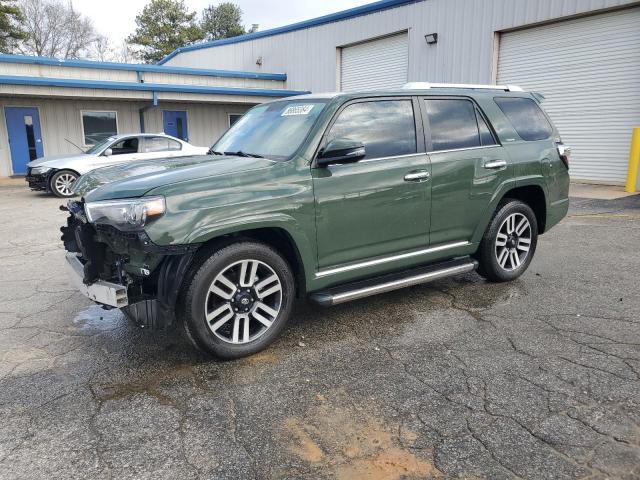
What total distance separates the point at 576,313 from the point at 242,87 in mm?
20026

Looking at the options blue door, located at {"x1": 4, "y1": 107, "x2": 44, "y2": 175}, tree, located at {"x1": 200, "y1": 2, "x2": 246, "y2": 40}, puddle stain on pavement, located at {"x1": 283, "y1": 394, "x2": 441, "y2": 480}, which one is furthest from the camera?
tree, located at {"x1": 200, "y1": 2, "x2": 246, "y2": 40}

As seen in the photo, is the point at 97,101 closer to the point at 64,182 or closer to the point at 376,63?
the point at 64,182

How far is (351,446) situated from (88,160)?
1265cm

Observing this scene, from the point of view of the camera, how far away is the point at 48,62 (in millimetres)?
17094

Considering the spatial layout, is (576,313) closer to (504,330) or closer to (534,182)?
(504,330)

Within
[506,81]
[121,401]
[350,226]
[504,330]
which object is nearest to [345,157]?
[350,226]

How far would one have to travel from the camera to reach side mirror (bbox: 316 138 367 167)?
387 centimetres

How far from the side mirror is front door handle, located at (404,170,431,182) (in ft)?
1.90

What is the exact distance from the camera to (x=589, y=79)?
13.5m

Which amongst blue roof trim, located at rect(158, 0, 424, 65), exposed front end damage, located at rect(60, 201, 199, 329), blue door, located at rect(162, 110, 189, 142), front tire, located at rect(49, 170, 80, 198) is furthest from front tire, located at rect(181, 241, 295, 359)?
blue door, located at rect(162, 110, 189, 142)

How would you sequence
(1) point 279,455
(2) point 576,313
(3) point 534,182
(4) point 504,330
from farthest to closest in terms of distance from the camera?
(3) point 534,182
(2) point 576,313
(4) point 504,330
(1) point 279,455

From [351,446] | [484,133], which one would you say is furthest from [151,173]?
[484,133]

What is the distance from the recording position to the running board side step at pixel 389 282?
4012mm

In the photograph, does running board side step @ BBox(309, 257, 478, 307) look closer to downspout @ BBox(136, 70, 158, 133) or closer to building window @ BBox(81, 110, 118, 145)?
downspout @ BBox(136, 70, 158, 133)
